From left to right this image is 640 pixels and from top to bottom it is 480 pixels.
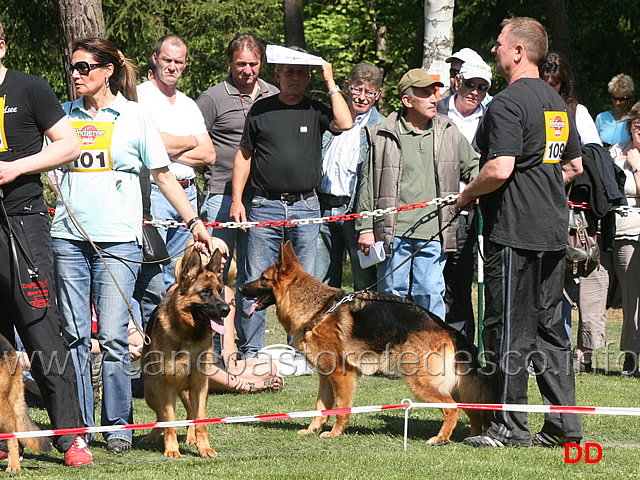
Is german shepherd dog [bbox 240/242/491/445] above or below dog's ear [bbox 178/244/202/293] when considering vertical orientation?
below

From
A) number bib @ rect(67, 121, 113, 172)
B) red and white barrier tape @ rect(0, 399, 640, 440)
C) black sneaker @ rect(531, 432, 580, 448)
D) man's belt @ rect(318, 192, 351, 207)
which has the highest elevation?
number bib @ rect(67, 121, 113, 172)

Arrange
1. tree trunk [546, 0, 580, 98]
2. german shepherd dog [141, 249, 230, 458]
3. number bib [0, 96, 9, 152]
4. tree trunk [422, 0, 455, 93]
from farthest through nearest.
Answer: tree trunk [546, 0, 580, 98] < tree trunk [422, 0, 455, 93] < german shepherd dog [141, 249, 230, 458] < number bib [0, 96, 9, 152]

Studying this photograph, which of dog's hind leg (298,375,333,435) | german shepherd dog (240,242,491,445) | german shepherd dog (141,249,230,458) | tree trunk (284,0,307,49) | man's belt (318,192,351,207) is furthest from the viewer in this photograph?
tree trunk (284,0,307,49)

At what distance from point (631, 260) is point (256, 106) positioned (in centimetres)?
384

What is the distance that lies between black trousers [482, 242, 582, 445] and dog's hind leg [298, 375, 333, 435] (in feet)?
4.04

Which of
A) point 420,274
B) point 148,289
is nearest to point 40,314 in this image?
point 148,289

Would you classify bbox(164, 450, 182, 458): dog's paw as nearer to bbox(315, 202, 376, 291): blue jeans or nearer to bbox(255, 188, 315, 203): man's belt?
bbox(255, 188, 315, 203): man's belt

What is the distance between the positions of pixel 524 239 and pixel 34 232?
282cm

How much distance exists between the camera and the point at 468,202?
533 centimetres

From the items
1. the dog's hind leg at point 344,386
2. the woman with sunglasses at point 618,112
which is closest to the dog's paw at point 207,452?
the dog's hind leg at point 344,386

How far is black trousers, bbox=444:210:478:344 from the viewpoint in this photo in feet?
24.6

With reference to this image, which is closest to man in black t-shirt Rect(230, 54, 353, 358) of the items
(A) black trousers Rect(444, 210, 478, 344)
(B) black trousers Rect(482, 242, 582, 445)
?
(A) black trousers Rect(444, 210, 478, 344)

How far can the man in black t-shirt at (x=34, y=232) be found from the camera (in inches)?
178

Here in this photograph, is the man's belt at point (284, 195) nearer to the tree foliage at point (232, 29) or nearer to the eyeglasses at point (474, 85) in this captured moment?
the eyeglasses at point (474, 85)
